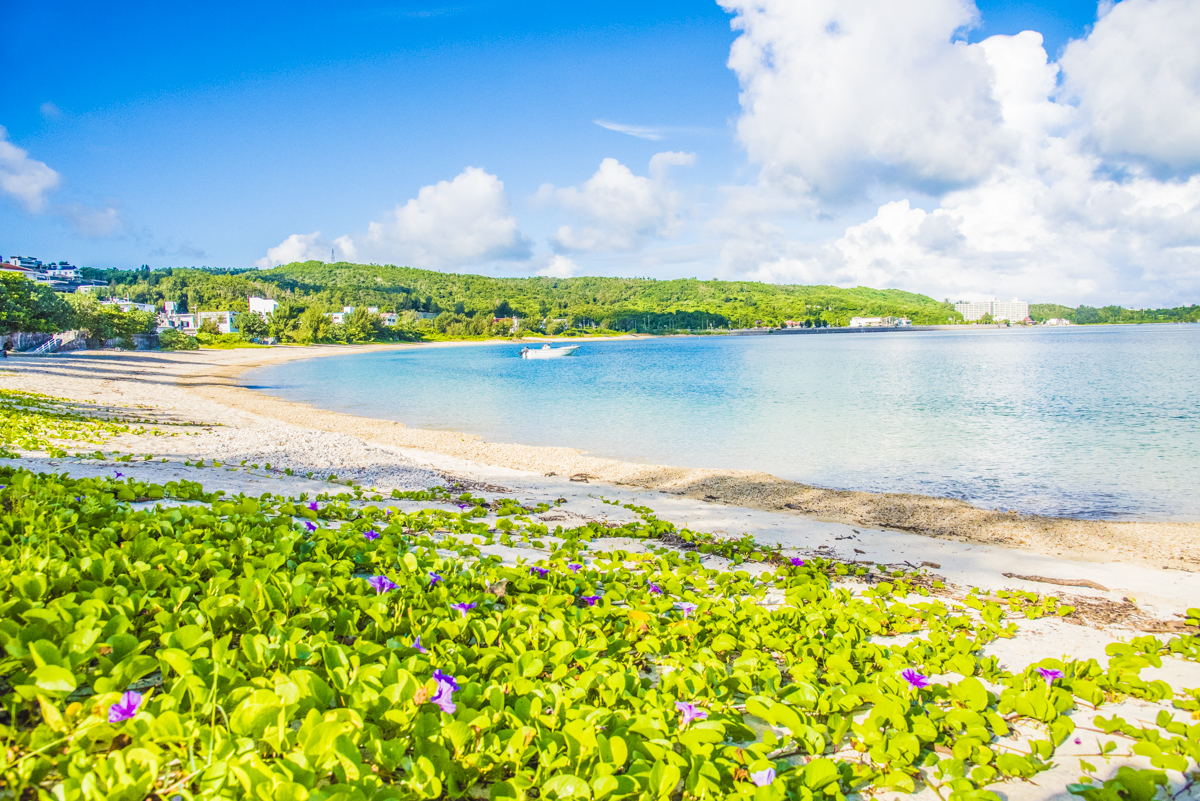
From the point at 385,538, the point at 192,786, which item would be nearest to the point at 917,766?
the point at 192,786

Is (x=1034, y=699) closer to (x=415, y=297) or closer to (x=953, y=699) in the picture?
(x=953, y=699)

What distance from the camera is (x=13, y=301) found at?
138 feet

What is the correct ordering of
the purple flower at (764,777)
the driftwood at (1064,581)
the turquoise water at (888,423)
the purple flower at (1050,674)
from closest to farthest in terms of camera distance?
the purple flower at (764,777), the purple flower at (1050,674), the driftwood at (1064,581), the turquoise water at (888,423)

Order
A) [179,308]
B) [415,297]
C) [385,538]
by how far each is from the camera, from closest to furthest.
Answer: [385,538], [179,308], [415,297]

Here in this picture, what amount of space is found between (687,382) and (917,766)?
43740 mm

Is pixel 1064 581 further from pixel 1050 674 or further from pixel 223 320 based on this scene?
pixel 223 320

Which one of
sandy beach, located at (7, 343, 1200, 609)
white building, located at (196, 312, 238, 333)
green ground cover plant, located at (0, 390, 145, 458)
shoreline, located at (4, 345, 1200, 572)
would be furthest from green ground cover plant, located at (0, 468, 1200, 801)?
white building, located at (196, 312, 238, 333)

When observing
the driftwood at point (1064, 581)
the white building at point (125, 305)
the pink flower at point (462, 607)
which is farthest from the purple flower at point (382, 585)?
the white building at point (125, 305)

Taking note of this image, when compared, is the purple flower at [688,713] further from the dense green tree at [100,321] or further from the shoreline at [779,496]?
the dense green tree at [100,321]

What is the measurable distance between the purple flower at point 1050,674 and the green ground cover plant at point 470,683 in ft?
0.24

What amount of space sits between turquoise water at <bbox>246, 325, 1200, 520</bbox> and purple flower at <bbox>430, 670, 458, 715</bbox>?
45.0 ft

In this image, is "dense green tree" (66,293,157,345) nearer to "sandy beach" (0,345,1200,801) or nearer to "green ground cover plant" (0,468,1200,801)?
"sandy beach" (0,345,1200,801)

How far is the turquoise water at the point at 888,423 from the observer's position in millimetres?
14992

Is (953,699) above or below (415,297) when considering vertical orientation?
below
